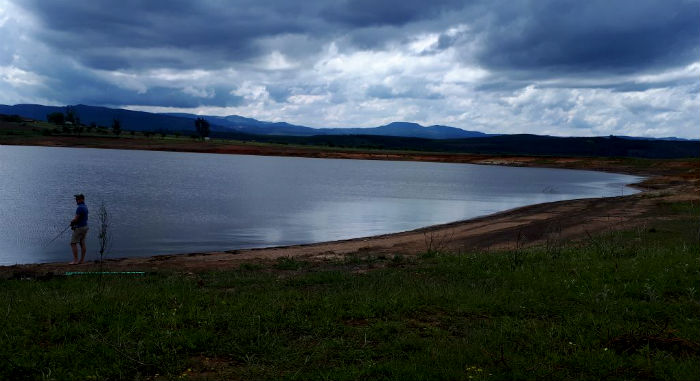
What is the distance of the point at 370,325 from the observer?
8.43 meters

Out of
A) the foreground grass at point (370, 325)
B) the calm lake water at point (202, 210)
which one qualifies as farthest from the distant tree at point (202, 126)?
the foreground grass at point (370, 325)

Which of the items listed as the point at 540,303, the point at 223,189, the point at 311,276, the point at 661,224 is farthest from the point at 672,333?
the point at 223,189

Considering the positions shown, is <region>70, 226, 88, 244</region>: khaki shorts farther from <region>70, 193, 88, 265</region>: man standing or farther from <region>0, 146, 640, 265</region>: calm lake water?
<region>0, 146, 640, 265</region>: calm lake water

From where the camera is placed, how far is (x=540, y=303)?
9.48 meters

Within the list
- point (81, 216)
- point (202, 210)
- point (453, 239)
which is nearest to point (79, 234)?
point (81, 216)

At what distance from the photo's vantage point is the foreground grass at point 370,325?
22.0 ft

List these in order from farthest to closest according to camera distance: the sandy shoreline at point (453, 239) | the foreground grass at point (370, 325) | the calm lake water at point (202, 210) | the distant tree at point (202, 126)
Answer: the distant tree at point (202, 126) → the calm lake water at point (202, 210) → the sandy shoreline at point (453, 239) → the foreground grass at point (370, 325)

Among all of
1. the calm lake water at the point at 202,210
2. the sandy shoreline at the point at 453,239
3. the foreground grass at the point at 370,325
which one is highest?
the foreground grass at the point at 370,325

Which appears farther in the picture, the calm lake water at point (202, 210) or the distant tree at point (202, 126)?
the distant tree at point (202, 126)

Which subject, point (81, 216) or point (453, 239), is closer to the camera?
point (81, 216)

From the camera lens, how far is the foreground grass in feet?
22.0

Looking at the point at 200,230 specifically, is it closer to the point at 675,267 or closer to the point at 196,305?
the point at 196,305

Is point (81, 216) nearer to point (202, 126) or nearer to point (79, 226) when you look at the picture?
point (79, 226)

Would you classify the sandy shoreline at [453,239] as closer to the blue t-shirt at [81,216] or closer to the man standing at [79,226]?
the man standing at [79,226]
